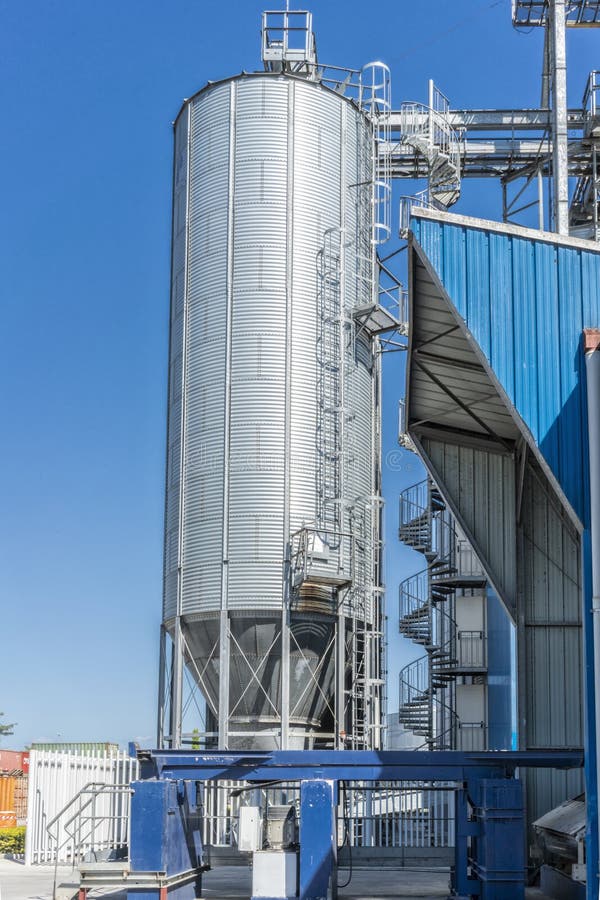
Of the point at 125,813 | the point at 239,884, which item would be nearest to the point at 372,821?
the point at 125,813

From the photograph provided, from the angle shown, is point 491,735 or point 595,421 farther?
point 491,735

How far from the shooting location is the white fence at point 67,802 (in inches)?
1182

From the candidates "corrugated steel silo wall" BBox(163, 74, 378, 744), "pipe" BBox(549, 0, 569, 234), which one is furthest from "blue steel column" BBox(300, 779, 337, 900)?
"pipe" BBox(549, 0, 569, 234)

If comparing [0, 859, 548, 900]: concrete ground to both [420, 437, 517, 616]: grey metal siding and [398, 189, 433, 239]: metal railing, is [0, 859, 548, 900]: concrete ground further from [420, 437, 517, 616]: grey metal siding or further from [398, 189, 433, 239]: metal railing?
[398, 189, 433, 239]: metal railing

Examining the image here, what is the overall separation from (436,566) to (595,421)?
888 inches

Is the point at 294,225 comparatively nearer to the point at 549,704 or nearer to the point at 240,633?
the point at 240,633

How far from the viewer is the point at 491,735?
1516 inches

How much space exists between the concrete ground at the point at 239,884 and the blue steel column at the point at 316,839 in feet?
8.09

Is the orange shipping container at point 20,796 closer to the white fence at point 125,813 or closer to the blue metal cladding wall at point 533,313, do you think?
the white fence at point 125,813

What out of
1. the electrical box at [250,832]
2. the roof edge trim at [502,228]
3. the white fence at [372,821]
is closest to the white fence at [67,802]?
the white fence at [372,821]

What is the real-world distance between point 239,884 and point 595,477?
1257 centimetres

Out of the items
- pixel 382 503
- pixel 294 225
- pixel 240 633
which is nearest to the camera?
pixel 240 633

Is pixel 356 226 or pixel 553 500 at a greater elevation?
pixel 356 226

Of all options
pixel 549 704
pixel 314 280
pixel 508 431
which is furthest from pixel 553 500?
pixel 314 280
